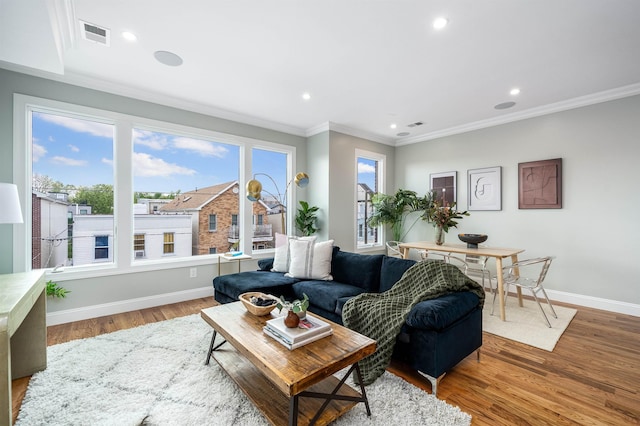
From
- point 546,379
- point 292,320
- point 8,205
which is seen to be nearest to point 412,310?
point 292,320

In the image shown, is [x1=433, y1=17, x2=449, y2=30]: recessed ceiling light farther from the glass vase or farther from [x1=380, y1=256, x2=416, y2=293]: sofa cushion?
the glass vase

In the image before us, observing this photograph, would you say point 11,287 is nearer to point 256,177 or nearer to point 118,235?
point 118,235

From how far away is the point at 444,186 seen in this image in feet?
17.4

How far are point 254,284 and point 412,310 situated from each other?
1.66 metres

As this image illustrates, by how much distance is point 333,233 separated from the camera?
197 inches

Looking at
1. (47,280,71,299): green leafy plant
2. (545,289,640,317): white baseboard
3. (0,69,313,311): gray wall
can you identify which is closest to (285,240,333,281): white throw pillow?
(0,69,313,311): gray wall

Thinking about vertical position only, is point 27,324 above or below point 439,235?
below

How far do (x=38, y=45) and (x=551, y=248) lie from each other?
615cm

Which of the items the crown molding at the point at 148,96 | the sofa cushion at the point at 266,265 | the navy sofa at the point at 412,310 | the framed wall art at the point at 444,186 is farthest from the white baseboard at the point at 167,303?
the crown molding at the point at 148,96

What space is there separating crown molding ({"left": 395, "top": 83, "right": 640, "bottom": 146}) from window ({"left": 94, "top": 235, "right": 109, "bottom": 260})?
5370mm

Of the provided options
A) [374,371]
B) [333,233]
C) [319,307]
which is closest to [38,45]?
[319,307]

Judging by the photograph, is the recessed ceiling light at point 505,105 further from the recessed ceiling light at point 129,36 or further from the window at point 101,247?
the window at point 101,247

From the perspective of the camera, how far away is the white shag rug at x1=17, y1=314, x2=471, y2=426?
5.62 feet

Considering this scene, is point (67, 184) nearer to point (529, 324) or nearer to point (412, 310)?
point (412, 310)
